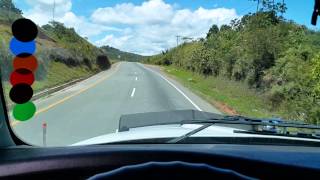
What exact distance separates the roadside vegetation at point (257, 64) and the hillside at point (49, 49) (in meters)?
1.16

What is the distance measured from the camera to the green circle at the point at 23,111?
296 cm

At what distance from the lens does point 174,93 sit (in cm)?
1908

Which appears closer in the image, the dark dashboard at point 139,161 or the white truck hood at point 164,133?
the dark dashboard at point 139,161

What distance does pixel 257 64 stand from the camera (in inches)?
459

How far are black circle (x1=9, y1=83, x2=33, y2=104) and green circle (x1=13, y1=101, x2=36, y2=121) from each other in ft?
0.11

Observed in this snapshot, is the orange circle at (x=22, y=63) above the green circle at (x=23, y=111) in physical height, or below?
above

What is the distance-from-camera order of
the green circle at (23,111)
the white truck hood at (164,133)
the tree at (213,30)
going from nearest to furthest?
the green circle at (23,111) → the white truck hood at (164,133) → the tree at (213,30)

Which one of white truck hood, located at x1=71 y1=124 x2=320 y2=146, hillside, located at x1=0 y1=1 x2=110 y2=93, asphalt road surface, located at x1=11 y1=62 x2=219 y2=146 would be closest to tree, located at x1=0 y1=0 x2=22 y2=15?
hillside, located at x1=0 y1=1 x2=110 y2=93

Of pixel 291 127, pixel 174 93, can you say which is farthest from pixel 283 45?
pixel 291 127

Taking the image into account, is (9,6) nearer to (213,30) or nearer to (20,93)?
(20,93)

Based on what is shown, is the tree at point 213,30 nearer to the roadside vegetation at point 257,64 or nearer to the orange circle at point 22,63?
the roadside vegetation at point 257,64

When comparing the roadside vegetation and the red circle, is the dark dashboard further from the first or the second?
the roadside vegetation

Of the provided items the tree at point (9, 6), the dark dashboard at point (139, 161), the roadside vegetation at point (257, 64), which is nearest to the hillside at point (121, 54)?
the roadside vegetation at point (257, 64)

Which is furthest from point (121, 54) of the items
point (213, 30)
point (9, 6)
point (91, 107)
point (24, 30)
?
point (91, 107)
